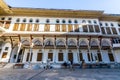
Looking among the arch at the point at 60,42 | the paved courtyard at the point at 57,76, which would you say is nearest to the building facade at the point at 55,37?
the arch at the point at 60,42

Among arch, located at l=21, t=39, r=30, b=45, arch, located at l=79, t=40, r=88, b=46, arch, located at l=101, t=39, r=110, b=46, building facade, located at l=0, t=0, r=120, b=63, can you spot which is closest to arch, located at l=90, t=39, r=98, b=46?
building facade, located at l=0, t=0, r=120, b=63

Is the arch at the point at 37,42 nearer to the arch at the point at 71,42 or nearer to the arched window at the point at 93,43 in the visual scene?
the arch at the point at 71,42

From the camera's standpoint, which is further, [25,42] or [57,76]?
[25,42]

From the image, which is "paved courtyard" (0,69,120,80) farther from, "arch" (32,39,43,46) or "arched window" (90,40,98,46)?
"arched window" (90,40,98,46)

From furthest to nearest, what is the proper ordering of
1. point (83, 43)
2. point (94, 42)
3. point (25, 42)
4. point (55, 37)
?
point (94, 42) < point (83, 43) < point (25, 42) < point (55, 37)

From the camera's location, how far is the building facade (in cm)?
1898

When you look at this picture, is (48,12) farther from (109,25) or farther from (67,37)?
(109,25)

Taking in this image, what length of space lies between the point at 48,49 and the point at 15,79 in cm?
1165

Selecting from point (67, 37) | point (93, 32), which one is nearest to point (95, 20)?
point (93, 32)

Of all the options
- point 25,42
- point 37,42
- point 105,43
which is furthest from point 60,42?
point 105,43

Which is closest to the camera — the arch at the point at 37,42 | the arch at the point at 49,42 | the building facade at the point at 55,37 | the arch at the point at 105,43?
the building facade at the point at 55,37

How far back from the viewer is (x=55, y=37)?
19.0m

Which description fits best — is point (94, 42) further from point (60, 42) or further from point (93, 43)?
point (60, 42)

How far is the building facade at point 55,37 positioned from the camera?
1898 cm
